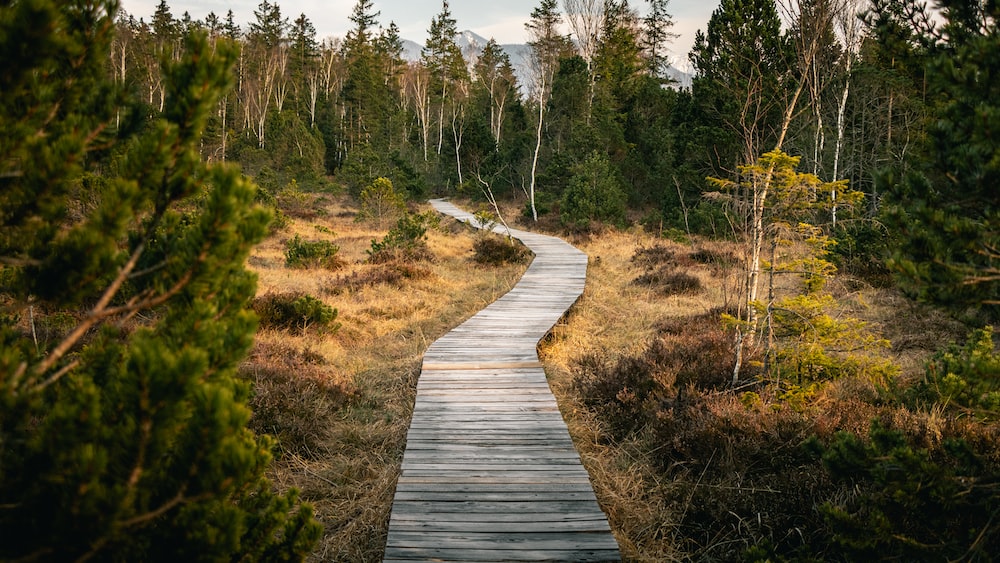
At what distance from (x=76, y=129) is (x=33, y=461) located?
896mm

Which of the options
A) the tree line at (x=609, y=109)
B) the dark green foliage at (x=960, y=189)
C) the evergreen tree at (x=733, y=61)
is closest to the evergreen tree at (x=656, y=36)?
the tree line at (x=609, y=109)

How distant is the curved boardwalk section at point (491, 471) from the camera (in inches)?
119

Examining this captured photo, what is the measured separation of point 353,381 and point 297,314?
2.14 m

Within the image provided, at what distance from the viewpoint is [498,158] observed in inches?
1188

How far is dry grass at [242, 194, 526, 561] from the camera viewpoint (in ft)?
12.4

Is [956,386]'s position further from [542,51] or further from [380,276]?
[542,51]

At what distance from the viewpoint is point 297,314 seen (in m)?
7.82

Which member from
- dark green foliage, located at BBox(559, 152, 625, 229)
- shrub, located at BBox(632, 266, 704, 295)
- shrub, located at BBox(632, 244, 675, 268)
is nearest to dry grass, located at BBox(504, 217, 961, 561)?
shrub, located at BBox(632, 266, 704, 295)

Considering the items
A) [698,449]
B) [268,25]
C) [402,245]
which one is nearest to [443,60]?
[268,25]

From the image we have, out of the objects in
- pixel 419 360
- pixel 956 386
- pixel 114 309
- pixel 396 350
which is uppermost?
pixel 114 309

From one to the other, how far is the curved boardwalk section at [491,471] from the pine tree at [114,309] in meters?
1.69

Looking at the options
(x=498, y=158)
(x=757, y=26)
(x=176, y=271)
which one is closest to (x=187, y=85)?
(x=176, y=271)

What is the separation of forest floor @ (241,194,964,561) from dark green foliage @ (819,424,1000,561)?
115cm

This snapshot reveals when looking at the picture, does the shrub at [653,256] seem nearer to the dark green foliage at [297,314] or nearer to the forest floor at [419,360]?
the forest floor at [419,360]
